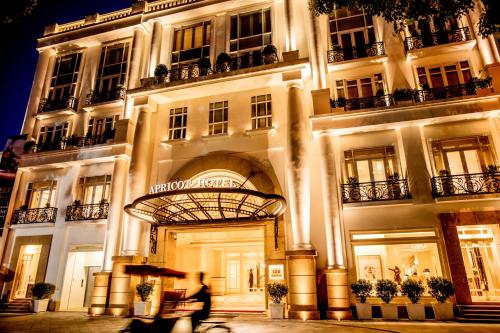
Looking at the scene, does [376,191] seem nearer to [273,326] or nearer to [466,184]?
[466,184]

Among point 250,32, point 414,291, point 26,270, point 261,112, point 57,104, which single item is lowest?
point 414,291

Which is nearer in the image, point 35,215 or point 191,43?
point 35,215

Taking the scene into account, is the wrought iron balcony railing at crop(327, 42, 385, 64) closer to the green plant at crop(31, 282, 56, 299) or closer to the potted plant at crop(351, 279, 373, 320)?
the potted plant at crop(351, 279, 373, 320)

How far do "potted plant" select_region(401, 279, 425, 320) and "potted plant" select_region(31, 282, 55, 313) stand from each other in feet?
52.3

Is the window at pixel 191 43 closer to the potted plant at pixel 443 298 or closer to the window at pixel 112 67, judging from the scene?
the window at pixel 112 67

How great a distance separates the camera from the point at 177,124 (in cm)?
1694

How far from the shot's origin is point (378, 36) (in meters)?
15.4

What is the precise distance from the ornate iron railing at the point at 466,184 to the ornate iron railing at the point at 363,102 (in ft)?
13.3

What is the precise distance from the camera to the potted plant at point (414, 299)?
11.0m

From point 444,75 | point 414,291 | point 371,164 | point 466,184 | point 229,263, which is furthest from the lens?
point 229,263

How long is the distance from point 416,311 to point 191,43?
674 inches

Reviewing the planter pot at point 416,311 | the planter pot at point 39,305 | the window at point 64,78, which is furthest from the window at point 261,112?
the planter pot at point 39,305

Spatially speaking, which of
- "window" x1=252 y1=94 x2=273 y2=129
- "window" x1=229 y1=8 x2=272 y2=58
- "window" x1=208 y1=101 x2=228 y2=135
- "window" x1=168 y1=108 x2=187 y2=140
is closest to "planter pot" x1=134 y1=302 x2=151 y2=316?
"window" x1=168 y1=108 x2=187 y2=140

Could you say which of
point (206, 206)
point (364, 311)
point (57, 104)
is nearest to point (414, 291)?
point (364, 311)
